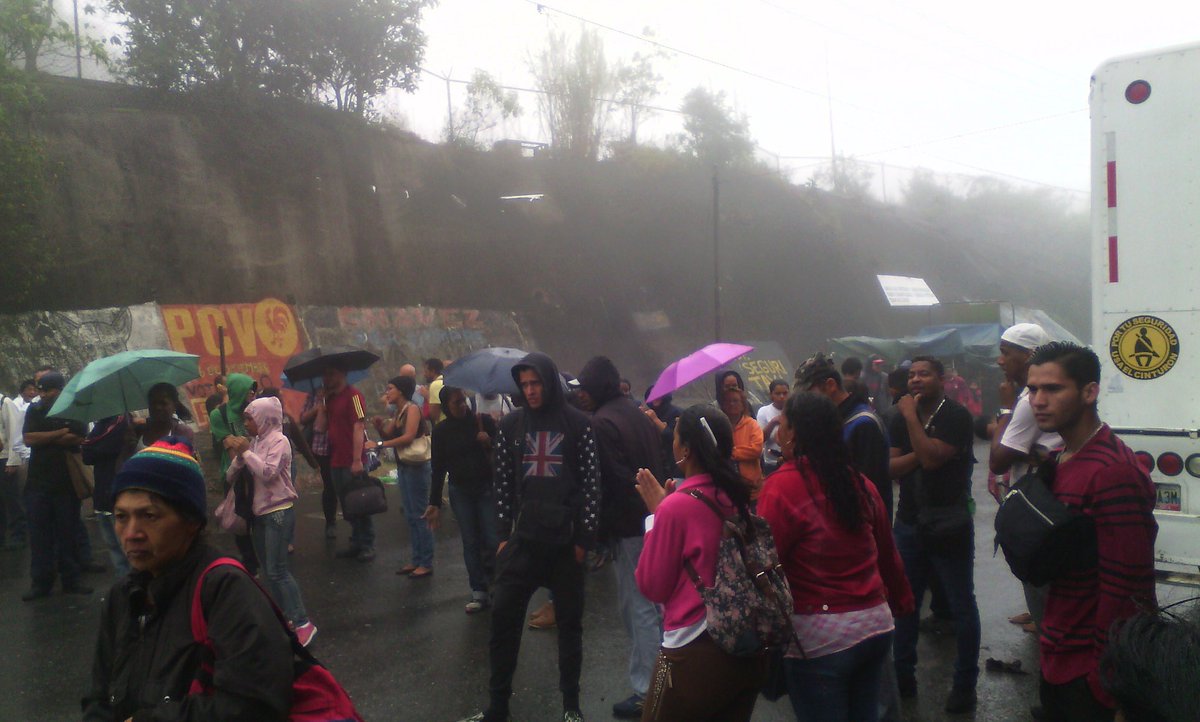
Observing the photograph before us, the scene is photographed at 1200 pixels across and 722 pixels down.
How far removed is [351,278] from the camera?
20641 mm

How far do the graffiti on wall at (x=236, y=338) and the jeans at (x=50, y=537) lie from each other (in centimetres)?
762

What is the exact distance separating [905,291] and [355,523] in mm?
31161

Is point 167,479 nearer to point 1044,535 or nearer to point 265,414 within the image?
point 1044,535

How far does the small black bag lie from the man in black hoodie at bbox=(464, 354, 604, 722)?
2.47m

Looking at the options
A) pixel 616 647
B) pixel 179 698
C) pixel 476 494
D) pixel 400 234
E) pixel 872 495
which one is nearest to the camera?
pixel 179 698

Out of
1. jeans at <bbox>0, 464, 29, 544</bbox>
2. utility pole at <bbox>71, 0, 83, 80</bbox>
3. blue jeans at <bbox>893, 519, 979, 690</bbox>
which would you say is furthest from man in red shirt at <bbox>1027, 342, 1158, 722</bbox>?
utility pole at <bbox>71, 0, 83, 80</bbox>

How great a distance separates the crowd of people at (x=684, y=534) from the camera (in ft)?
7.45

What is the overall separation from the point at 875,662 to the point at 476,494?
4.48m

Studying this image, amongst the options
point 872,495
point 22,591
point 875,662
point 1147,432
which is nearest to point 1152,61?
point 1147,432

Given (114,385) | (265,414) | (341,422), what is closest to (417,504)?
(341,422)

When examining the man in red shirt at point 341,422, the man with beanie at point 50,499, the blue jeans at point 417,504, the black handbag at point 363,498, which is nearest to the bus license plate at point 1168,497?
the blue jeans at point 417,504

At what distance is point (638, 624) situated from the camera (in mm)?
4895

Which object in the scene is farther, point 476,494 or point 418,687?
point 476,494

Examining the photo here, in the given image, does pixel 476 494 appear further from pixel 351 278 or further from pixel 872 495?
pixel 351 278
